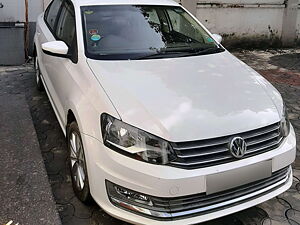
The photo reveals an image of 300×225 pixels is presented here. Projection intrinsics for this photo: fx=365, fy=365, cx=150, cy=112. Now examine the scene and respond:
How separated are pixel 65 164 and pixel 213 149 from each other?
5.23ft

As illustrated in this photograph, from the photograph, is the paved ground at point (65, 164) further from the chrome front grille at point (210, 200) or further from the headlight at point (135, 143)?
the headlight at point (135, 143)

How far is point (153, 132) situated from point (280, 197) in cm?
139

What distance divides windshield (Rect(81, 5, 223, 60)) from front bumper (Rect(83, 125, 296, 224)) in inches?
41.8

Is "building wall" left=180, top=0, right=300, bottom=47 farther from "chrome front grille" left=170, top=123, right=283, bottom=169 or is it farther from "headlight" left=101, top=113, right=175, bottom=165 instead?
"headlight" left=101, top=113, right=175, bottom=165

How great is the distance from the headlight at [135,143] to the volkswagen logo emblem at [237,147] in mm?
386

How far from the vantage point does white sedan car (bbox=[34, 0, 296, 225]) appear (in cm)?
218

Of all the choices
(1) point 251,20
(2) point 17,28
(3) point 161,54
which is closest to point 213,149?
(3) point 161,54

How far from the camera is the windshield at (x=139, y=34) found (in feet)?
10.4

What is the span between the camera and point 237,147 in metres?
2.28

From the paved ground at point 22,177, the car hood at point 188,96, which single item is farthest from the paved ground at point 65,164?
the car hood at point 188,96

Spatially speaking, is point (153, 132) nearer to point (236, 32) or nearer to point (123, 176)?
point (123, 176)

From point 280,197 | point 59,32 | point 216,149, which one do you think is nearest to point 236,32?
point 59,32

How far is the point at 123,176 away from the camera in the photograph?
2180 millimetres

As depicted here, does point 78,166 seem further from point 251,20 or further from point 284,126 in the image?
point 251,20
